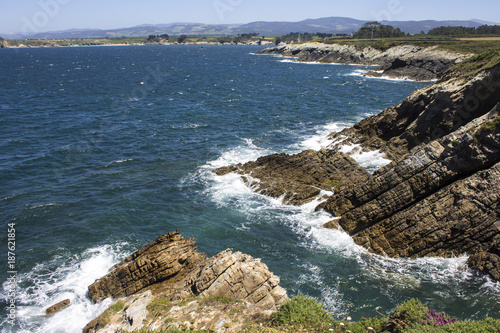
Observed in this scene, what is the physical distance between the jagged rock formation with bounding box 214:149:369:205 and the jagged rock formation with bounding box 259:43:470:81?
66114 mm

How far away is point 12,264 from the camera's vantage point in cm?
2328

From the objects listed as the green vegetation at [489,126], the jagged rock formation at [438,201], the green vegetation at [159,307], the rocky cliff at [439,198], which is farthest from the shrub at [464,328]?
the green vegetation at [489,126]

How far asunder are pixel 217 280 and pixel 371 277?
33.4 ft

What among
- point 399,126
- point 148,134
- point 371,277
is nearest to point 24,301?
point 371,277

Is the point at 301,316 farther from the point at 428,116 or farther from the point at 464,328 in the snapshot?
the point at 428,116

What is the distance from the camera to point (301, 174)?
3425 cm

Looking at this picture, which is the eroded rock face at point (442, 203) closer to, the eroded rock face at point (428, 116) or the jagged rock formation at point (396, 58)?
A: the eroded rock face at point (428, 116)

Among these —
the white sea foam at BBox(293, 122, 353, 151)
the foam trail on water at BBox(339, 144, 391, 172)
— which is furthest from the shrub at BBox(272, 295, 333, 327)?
the white sea foam at BBox(293, 122, 353, 151)

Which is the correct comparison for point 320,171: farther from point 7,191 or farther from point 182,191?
point 7,191

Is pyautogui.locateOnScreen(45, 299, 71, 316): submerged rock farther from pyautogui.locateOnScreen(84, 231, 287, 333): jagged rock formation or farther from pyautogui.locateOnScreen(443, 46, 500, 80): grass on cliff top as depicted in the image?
pyautogui.locateOnScreen(443, 46, 500, 80): grass on cliff top

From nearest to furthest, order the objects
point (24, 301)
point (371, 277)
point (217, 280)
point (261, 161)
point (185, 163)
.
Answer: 1. point (217, 280)
2. point (24, 301)
3. point (371, 277)
4. point (261, 161)
5. point (185, 163)

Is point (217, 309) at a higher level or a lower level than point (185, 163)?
higher

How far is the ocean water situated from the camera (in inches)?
798

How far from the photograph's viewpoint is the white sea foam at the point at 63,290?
18578mm
